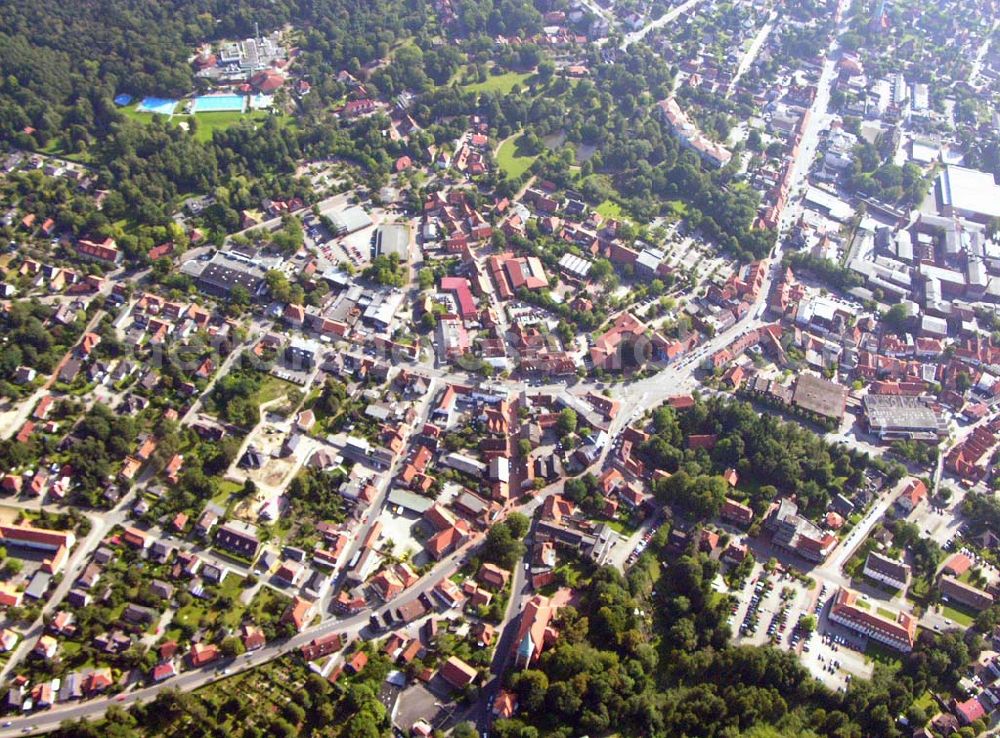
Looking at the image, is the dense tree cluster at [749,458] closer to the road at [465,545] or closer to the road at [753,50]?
the road at [465,545]

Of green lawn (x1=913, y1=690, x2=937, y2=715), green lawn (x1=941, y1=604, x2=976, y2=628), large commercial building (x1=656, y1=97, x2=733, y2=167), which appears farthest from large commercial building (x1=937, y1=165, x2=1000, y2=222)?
green lawn (x1=913, y1=690, x2=937, y2=715)

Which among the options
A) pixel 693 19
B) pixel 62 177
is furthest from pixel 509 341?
pixel 693 19

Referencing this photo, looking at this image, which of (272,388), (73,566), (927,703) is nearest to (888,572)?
(927,703)

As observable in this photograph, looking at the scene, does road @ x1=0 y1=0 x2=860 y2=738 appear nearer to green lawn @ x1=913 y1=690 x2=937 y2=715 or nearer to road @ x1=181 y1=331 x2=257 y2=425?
road @ x1=181 y1=331 x2=257 y2=425

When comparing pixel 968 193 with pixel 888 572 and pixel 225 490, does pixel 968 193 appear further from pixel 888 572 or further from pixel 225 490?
Answer: pixel 225 490

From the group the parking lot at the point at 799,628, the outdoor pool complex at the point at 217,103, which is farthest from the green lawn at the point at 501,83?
the parking lot at the point at 799,628

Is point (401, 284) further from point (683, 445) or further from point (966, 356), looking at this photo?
point (966, 356)

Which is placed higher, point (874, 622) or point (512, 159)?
point (512, 159)
